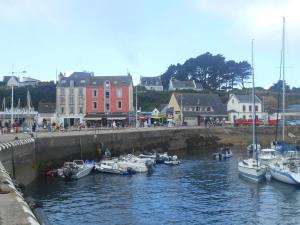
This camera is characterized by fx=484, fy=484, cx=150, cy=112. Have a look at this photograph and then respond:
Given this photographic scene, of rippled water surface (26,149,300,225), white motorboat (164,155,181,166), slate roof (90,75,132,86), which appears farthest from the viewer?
slate roof (90,75,132,86)

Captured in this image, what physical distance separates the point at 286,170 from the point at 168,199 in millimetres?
11566

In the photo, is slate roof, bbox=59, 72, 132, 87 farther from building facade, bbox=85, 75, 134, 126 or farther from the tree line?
the tree line

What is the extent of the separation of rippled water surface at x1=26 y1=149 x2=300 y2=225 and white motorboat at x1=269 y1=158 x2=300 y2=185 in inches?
23.7

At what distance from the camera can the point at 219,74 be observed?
451ft

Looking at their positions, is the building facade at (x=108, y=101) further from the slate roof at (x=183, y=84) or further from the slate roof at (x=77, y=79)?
the slate roof at (x=183, y=84)

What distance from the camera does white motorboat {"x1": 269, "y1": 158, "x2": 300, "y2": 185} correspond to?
37737mm

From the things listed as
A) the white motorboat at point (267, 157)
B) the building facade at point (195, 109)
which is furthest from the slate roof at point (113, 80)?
the white motorboat at point (267, 157)

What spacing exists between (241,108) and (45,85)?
50.5m

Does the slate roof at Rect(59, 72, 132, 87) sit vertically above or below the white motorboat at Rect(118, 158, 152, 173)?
above

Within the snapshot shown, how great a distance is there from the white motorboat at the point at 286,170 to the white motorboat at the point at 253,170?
832 millimetres

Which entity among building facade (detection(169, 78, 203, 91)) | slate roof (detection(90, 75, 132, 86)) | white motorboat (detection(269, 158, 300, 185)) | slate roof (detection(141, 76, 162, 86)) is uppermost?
slate roof (detection(141, 76, 162, 86))

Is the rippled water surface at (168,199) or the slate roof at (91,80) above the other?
the slate roof at (91,80)

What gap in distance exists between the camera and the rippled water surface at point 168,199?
27311 millimetres

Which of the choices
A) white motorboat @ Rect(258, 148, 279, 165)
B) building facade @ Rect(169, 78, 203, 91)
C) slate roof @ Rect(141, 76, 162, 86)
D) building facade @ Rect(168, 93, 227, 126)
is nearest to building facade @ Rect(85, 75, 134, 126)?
building facade @ Rect(168, 93, 227, 126)
